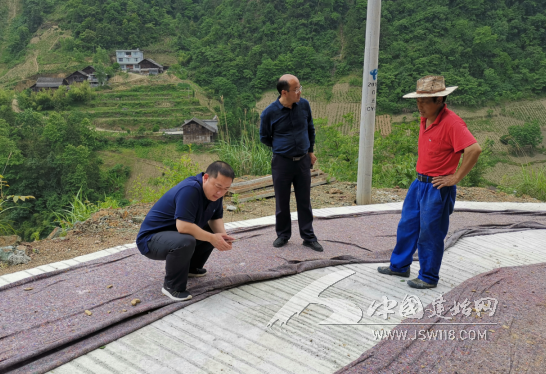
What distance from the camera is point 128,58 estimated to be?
5869 centimetres

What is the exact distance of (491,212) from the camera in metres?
5.57

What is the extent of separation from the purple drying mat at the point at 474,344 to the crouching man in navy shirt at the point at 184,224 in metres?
1.16

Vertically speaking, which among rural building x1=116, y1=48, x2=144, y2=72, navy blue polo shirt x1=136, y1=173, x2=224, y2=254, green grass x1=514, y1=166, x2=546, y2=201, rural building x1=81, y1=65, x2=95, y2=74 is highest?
rural building x1=116, y1=48, x2=144, y2=72

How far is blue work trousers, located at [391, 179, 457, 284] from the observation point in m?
2.88

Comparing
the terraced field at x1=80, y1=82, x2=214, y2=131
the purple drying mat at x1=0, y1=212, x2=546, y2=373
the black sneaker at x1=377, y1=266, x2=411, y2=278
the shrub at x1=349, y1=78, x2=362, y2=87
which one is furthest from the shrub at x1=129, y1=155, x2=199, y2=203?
the shrub at x1=349, y1=78, x2=362, y2=87

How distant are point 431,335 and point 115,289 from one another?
2085 mm

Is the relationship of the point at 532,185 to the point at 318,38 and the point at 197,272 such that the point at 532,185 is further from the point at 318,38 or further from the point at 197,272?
the point at 318,38

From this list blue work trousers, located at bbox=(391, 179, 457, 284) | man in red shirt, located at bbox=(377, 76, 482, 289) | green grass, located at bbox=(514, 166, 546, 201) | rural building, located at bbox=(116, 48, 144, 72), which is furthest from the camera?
rural building, located at bbox=(116, 48, 144, 72)

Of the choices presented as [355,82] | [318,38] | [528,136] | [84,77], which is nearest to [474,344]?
[528,136]

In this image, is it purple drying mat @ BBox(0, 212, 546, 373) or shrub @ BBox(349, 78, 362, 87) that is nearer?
purple drying mat @ BBox(0, 212, 546, 373)

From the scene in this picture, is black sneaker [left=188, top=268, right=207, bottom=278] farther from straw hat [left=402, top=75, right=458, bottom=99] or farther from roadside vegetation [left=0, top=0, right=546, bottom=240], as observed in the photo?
roadside vegetation [left=0, top=0, right=546, bottom=240]

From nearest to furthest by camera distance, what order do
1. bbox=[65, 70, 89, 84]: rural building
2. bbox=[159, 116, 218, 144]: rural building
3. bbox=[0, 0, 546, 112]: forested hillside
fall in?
1. bbox=[159, 116, 218, 144]: rural building
2. bbox=[0, 0, 546, 112]: forested hillside
3. bbox=[65, 70, 89, 84]: rural building

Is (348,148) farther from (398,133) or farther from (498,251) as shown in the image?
(498,251)

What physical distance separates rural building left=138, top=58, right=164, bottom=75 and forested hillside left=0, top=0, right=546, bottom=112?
341 cm
